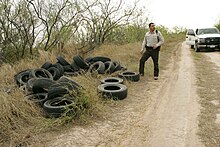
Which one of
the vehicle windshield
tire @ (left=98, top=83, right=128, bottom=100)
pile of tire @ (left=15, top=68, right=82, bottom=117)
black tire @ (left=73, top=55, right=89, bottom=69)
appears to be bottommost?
tire @ (left=98, top=83, right=128, bottom=100)

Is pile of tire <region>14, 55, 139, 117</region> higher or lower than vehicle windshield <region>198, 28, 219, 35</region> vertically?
lower

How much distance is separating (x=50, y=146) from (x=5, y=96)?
1566 millimetres

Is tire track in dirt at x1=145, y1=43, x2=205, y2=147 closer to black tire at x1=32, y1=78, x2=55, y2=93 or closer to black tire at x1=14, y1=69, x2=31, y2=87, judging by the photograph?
black tire at x1=32, y1=78, x2=55, y2=93

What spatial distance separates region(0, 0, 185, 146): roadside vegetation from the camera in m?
4.93

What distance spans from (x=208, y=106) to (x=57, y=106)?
125 inches

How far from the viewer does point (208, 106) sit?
6.04 metres

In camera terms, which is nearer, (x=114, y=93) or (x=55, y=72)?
(x=114, y=93)

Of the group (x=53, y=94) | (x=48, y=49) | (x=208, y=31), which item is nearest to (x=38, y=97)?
(x=53, y=94)

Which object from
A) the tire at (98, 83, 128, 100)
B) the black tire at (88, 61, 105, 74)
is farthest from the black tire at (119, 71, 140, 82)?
the tire at (98, 83, 128, 100)

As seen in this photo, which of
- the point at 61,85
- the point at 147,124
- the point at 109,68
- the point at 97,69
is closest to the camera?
the point at 147,124

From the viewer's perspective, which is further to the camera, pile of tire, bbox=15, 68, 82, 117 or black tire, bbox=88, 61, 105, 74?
black tire, bbox=88, 61, 105, 74

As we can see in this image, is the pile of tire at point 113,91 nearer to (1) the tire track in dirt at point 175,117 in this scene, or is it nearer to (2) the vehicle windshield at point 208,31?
(1) the tire track in dirt at point 175,117

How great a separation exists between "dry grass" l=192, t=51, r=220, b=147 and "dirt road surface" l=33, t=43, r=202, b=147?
130 mm

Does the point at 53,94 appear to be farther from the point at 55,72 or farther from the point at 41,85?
the point at 55,72
